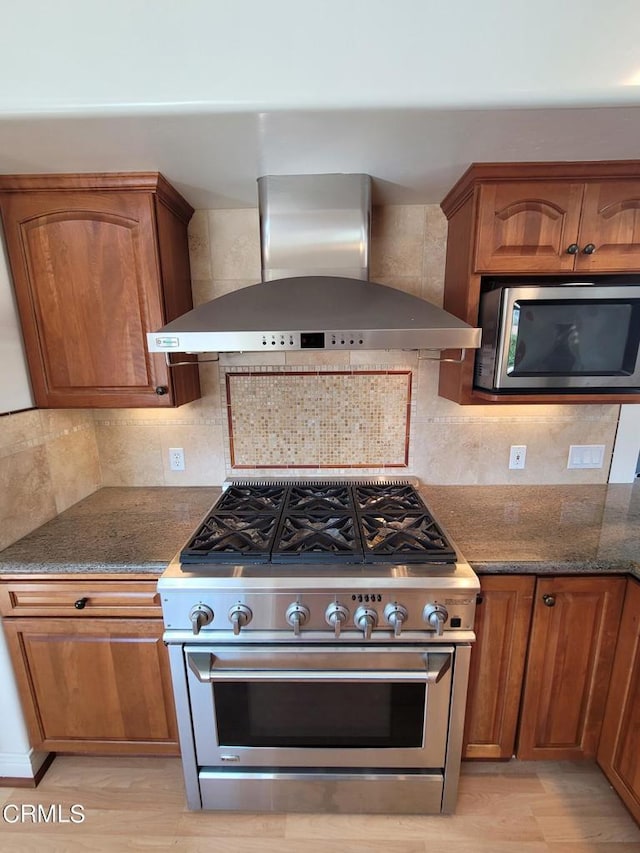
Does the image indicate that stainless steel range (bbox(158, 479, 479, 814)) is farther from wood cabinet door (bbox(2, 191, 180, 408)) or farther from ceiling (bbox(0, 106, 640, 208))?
ceiling (bbox(0, 106, 640, 208))

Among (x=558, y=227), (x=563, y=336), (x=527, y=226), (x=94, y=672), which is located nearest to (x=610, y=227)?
(x=558, y=227)

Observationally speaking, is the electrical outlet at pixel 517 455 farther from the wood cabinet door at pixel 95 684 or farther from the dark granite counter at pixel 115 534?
the wood cabinet door at pixel 95 684

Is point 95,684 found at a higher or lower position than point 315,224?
lower

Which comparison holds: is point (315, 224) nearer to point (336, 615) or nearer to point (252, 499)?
point (252, 499)

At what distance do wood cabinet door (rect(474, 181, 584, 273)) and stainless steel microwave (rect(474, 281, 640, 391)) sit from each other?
94mm

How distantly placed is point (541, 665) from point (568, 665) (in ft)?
0.31

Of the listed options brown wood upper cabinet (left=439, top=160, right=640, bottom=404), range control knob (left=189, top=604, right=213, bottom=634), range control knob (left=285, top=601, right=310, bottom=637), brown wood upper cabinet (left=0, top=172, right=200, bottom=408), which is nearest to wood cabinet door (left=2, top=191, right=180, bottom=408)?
brown wood upper cabinet (left=0, top=172, right=200, bottom=408)

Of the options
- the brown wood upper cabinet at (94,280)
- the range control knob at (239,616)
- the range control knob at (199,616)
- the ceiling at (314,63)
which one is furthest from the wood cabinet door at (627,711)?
the brown wood upper cabinet at (94,280)

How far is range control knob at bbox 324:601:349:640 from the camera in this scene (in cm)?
107

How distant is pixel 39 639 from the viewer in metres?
1.26

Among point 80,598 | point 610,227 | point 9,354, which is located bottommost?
point 80,598

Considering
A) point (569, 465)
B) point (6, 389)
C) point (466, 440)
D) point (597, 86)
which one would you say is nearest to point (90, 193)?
point (6, 389)

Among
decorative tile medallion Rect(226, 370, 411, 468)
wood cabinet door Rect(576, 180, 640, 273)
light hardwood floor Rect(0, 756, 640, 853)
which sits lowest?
light hardwood floor Rect(0, 756, 640, 853)

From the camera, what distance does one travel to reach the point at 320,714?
1184mm
